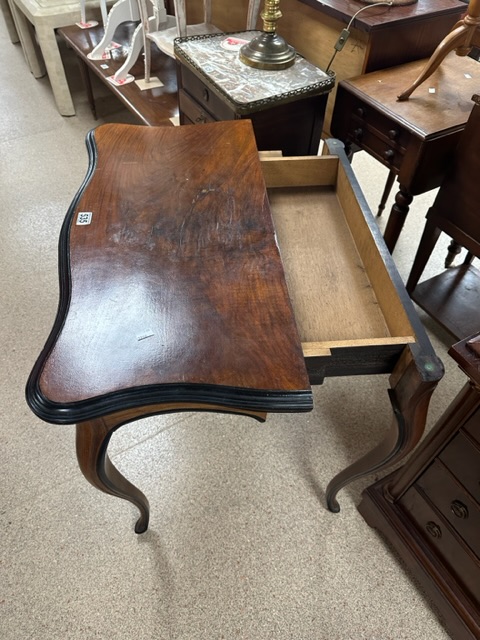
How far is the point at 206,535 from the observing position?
1061 millimetres

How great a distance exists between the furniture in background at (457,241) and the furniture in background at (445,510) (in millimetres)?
607

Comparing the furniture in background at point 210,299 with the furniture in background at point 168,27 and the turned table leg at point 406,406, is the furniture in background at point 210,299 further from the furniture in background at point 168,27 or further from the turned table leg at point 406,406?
the furniture in background at point 168,27

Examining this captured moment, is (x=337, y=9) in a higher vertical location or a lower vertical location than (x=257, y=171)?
higher

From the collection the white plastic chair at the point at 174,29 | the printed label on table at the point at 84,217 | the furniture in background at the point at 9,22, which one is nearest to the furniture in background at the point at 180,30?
the white plastic chair at the point at 174,29

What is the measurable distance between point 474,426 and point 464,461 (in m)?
0.09

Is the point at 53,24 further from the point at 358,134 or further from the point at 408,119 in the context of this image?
the point at 408,119

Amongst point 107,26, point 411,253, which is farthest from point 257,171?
point 107,26

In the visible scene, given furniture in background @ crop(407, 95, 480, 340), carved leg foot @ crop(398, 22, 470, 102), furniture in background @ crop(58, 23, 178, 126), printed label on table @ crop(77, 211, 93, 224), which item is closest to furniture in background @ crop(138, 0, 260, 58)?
furniture in background @ crop(58, 23, 178, 126)

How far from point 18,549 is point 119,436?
1.10ft

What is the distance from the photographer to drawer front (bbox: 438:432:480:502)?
28.2 inches

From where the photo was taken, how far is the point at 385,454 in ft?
2.72

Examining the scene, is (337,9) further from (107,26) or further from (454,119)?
(107,26)

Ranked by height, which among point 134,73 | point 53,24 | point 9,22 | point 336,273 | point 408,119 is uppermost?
point 408,119

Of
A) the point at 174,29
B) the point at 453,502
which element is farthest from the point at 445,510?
the point at 174,29
